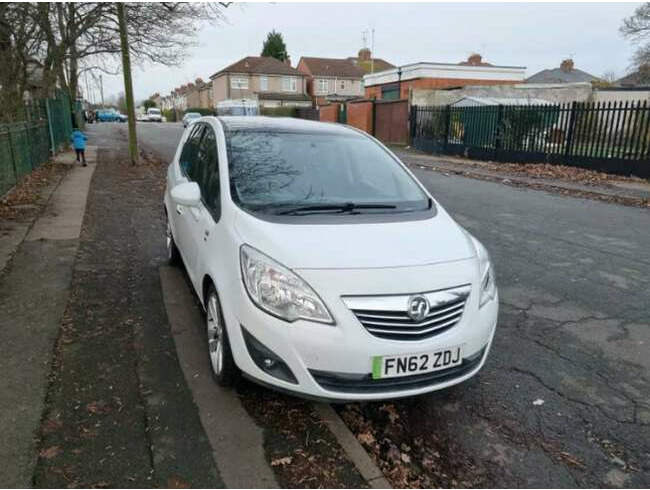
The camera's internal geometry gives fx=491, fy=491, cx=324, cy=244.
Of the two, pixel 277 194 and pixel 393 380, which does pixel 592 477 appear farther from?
pixel 277 194

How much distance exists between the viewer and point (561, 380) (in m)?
3.34

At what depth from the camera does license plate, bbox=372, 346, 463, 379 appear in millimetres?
2486

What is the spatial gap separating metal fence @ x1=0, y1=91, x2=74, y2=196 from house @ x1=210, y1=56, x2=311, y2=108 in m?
39.6

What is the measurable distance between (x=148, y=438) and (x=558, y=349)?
9.74 feet

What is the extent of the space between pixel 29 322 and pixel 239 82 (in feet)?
197

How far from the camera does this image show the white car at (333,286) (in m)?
2.49

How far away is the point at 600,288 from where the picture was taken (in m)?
5.01

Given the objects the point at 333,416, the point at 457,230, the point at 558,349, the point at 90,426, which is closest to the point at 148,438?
the point at 90,426

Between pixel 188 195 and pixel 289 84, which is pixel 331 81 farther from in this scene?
pixel 188 195

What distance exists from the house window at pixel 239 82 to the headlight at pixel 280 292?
61211mm

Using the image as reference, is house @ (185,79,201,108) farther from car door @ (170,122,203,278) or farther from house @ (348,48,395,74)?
car door @ (170,122,203,278)

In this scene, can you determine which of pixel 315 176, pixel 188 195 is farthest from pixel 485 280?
pixel 188 195

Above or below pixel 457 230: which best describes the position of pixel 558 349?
below

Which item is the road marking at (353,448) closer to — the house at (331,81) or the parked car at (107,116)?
the parked car at (107,116)
